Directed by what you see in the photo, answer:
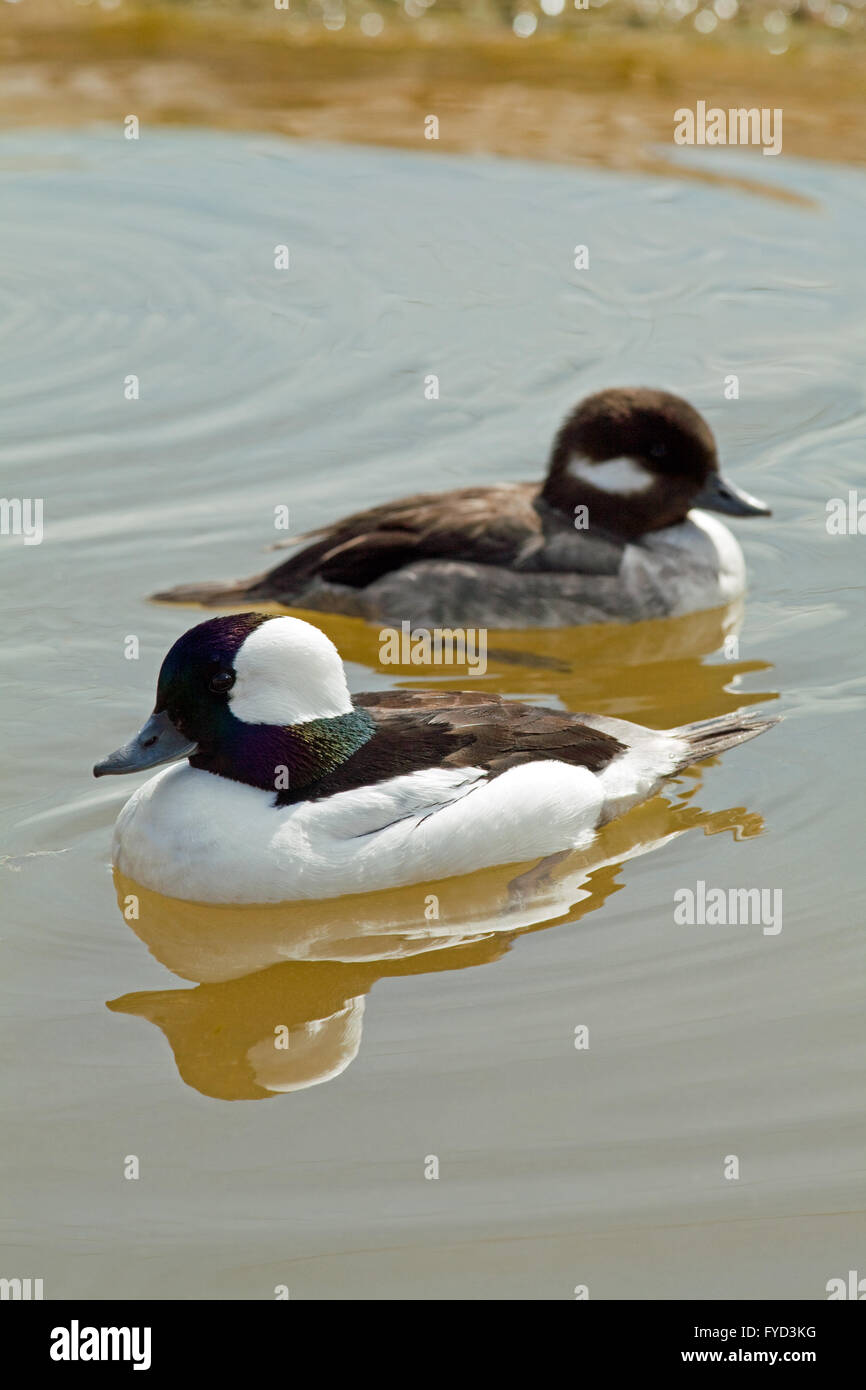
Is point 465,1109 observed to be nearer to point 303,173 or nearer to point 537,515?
point 537,515

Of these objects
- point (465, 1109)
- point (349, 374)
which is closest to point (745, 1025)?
point (465, 1109)

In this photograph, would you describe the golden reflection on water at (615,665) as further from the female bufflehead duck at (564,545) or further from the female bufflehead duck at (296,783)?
the female bufflehead duck at (296,783)

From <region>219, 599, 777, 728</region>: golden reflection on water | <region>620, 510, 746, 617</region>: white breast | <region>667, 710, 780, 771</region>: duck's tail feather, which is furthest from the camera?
<region>620, 510, 746, 617</region>: white breast

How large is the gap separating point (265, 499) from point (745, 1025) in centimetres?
549

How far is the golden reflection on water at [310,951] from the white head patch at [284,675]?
70 centimetres

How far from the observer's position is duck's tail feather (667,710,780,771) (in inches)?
310

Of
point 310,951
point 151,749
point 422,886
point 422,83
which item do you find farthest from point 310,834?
point 422,83

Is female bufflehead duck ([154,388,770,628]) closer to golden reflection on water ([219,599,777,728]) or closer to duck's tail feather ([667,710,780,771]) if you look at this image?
golden reflection on water ([219,599,777,728])

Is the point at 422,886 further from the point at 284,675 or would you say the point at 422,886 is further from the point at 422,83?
the point at 422,83

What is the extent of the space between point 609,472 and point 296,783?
3516mm

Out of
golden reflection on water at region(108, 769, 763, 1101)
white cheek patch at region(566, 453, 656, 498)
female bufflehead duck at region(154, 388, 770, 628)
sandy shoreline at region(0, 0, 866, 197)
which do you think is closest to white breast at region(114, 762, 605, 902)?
golden reflection on water at region(108, 769, 763, 1101)

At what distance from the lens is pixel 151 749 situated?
22.6ft

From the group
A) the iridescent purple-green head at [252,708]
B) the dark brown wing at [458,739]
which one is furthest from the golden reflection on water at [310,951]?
the iridescent purple-green head at [252,708]

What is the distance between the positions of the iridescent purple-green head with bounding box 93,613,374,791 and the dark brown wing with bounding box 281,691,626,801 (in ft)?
0.31
